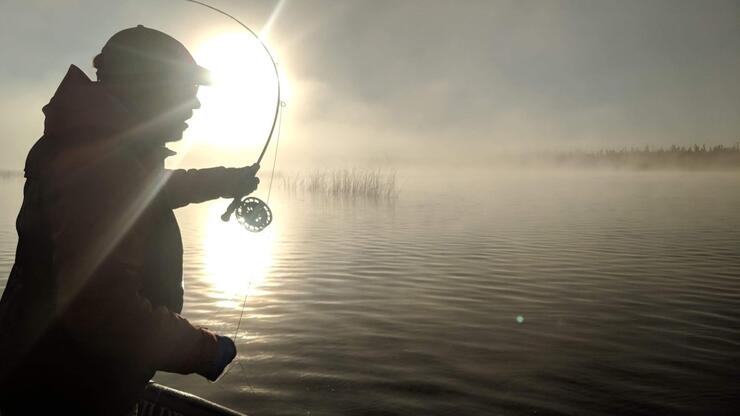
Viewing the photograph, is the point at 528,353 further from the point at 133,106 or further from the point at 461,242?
the point at 461,242

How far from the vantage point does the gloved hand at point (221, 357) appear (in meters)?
2.51

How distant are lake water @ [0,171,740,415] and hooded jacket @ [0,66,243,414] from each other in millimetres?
4172

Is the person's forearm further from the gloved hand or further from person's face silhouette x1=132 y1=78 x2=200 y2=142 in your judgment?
the gloved hand

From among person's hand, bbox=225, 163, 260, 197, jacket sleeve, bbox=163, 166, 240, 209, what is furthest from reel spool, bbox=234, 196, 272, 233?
jacket sleeve, bbox=163, 166, 240, 209

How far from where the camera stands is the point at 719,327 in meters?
9.05

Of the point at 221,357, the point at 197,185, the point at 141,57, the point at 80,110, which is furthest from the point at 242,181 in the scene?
the point at 80,110

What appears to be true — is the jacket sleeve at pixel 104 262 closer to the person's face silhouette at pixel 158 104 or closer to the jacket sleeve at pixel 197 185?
the person's face silhouette at pixel 158 104

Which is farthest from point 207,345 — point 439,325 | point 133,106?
point 439,325

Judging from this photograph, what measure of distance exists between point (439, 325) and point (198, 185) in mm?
7144

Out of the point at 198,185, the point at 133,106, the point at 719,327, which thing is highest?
the point at 133,106

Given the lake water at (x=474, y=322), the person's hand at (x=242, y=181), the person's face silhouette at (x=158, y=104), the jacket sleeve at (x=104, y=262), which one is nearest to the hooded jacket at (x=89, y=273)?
the jacket sleeve at (x=104, y=262)

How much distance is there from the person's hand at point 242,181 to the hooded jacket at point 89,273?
677mm

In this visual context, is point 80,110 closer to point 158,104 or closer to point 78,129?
point 78,129

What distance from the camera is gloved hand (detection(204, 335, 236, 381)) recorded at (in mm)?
2505
